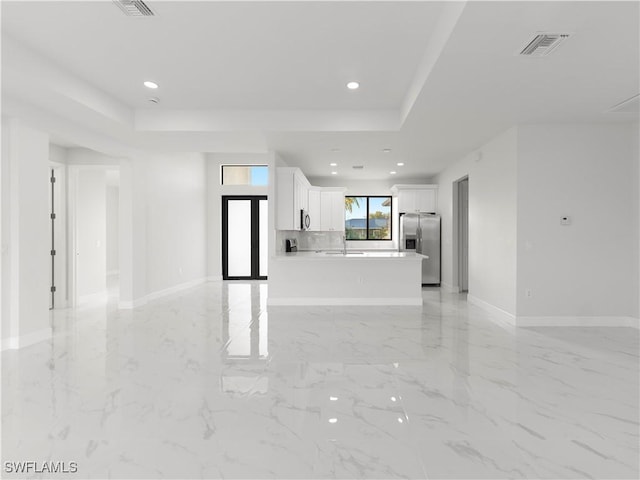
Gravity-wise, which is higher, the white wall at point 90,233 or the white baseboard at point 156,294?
the white wall at point 90,233

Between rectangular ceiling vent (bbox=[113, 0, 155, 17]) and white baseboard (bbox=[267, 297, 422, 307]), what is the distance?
14.7ft

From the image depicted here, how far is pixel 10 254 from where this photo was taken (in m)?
4.07

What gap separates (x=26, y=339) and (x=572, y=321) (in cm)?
656

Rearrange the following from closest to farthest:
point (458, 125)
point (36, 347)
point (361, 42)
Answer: point (361, 42) < point (36, 347) < point (458, 125)

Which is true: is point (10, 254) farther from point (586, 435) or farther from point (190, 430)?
point (586, 435)

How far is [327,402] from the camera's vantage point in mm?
2688

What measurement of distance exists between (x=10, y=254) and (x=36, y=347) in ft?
3.40

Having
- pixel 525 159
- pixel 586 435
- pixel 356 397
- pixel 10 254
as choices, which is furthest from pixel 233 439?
pixel 525 159

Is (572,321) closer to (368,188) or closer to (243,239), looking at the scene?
(368,188)

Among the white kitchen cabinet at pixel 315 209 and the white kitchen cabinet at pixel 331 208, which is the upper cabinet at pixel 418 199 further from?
the white kitchen cabinet at pixel 315 209

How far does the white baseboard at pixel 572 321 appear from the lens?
4.91 metres

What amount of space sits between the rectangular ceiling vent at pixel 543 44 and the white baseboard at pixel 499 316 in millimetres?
3215

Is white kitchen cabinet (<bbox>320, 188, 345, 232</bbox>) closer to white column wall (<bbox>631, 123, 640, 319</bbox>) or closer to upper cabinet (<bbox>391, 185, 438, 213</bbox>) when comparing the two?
upper cabinet (<bbox>391, 185, 438, 213</bbox>)

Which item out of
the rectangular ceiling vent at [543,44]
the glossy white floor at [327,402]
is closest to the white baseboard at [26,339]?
the glossy white floor at [327,402]
